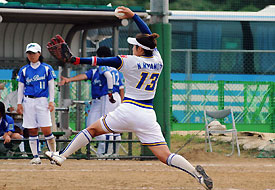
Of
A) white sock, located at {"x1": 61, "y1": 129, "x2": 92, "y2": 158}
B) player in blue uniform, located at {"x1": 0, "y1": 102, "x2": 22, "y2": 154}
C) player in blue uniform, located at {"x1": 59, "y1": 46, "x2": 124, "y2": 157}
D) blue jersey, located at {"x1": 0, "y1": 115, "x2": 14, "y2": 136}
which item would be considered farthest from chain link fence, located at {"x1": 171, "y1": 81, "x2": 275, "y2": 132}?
white sock, located at {"x1": 61, "y1": 129, "x2": 92, "y2": 158}

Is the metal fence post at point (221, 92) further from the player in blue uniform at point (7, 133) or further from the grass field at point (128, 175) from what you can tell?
→ the player in blue uniform at point (7, 133)

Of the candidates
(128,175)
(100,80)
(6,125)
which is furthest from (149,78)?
(6,125)

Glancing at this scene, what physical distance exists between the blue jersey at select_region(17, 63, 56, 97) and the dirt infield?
4.14ft

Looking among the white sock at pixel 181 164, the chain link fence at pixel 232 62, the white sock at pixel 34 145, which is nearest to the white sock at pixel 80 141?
the white sock at pixel 181 164

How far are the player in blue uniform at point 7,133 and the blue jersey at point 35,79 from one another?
1088 millimetres

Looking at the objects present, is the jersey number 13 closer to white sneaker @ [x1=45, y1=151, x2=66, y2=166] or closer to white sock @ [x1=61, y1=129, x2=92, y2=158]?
white sock @ [x1=61, y1=129, x2=92, y2=158]

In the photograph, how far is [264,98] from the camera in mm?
19781

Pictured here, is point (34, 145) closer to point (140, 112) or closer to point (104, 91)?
point (104, 91)

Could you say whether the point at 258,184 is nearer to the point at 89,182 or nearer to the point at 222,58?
the point at 89,182

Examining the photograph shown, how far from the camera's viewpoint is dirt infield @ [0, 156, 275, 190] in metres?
8.47

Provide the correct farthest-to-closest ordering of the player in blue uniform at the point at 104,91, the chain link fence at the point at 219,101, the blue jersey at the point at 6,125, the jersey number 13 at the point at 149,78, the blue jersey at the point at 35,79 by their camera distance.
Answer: the chain link fence at the point at 219,101
the player in blue uniform at the point at 104,91
the blue jersey at the point at 6,125
the blue jersey at the point at 35,79
the jersey number 13 at the point at 149,78

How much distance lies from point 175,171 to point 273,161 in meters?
3.34

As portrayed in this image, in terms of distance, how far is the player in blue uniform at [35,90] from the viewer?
36.2 ft

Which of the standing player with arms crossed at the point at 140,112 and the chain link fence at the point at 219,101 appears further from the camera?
the chain link fence at the point at 219,101
